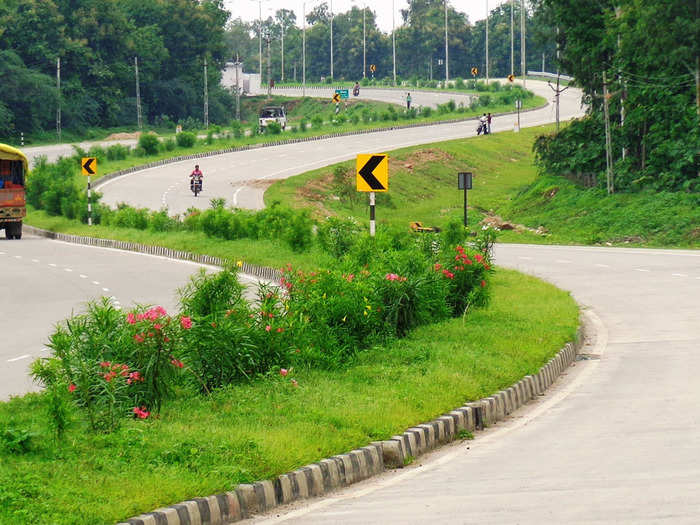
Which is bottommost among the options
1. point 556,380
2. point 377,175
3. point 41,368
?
point 556,380

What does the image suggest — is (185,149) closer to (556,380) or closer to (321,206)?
(321,206)

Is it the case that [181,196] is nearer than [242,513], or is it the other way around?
[242,513]

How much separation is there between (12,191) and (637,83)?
25236 mm

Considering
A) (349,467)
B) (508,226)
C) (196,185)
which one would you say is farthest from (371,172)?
(196,185)

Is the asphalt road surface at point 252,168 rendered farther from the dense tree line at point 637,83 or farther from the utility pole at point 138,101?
→ the utility pole at point 138,101

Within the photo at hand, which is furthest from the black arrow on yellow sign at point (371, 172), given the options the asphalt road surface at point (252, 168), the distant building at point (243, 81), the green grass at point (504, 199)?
the distant building at point (243, 81)

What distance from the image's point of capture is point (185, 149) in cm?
7981

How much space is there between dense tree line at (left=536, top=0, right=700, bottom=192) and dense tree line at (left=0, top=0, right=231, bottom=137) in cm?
5430

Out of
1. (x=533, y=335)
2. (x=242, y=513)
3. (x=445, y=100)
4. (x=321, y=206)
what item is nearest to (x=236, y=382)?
(x=242, y=513)

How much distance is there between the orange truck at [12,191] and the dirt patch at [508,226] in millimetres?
18403

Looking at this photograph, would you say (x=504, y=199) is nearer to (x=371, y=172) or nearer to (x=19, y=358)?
(x=371, y=172)

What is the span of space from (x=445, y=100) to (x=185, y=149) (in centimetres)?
4585

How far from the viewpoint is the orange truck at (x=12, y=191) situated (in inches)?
1746

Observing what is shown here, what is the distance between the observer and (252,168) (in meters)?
69.2
